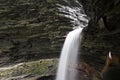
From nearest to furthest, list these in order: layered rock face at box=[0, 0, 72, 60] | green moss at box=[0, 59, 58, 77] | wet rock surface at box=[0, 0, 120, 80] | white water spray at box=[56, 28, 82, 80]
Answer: wet rock surface at box=[0, 0, 120, 80] < white water spray at box=[56, 28, 82, 80] < green moss at box=[0, 59, 58, 77] < layered rock face at box=[0, 0, 72, 60]

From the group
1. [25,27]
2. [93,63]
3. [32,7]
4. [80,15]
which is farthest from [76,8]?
[93,63]

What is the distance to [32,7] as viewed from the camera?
14.1 metres

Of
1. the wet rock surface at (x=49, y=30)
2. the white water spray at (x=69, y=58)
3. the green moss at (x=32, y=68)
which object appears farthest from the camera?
the green moss at (x=32, y=68)

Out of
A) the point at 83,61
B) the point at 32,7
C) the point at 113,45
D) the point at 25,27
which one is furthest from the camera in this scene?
the point at 32,7

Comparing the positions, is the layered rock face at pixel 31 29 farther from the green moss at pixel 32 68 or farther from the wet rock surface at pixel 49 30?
the green moss at pixel 32 68

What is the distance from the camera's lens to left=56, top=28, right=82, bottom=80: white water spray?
938 cm

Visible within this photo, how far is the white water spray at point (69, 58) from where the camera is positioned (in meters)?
9.38

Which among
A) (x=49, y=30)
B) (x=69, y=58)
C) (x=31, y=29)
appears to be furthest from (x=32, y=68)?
(x=31, y=29)

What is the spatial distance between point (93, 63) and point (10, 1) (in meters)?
7.82

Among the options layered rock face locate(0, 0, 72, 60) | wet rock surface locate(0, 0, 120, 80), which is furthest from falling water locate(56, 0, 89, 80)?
layered rock face locate(0, 0, 72, 60)

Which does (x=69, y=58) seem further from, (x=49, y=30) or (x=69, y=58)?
(x=49, y=30)

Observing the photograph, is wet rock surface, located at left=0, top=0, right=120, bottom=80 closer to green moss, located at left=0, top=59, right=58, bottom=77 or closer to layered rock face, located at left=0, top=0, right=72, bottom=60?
layered rock face, located at left=0, top=0, right=72, bottom=60

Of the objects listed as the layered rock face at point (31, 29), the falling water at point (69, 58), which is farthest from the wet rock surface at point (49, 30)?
the falling water at point (69, 58)

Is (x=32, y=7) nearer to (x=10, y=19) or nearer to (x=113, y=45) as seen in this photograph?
(x=10, y=19)
